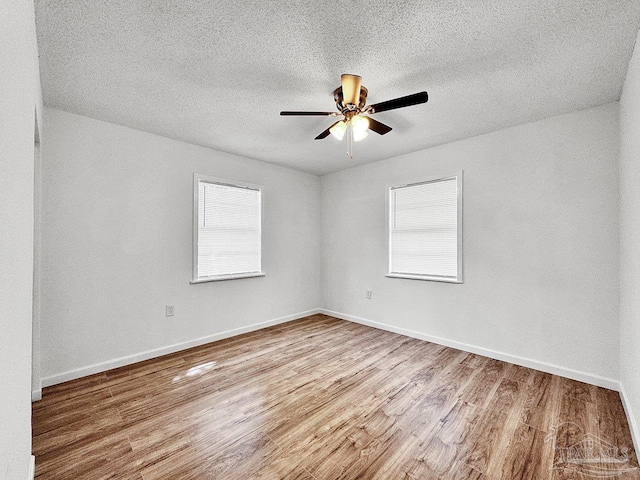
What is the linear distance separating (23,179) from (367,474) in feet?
7.29

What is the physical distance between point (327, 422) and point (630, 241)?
2513 mm

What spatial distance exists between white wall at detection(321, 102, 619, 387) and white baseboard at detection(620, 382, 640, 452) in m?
0.21

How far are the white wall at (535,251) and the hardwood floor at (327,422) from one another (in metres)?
0.33

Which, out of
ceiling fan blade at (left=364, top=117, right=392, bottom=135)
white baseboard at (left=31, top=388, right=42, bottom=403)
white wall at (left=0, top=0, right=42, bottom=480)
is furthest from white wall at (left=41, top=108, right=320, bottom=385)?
ceiling fan blade at (left=364, top=117, right=392, bottom=135)

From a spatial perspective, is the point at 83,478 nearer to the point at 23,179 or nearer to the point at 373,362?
the point at 23,179

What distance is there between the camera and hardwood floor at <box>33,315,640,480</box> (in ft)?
5.26

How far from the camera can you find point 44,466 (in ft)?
5.24

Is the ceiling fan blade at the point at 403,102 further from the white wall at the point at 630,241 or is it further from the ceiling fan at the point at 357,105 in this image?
the white wall at the point at 630,241

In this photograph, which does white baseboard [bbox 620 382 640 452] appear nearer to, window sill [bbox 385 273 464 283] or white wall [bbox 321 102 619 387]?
white wall [bbox 321 102 619 387]

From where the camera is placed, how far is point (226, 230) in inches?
151

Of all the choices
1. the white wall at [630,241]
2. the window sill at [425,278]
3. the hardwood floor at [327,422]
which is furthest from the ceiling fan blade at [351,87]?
the window sill at [425,278]

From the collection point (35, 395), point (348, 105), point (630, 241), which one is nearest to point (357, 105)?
point (348, 105)

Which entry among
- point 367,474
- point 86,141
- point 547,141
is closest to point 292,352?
point 367,474

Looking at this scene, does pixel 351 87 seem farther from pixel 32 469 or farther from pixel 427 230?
pixel 32 469
